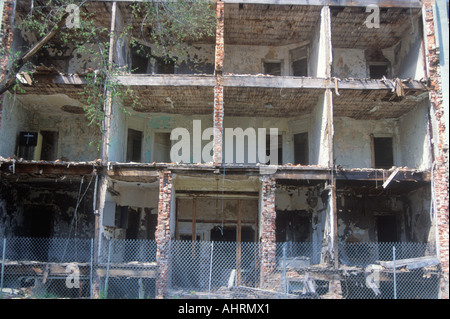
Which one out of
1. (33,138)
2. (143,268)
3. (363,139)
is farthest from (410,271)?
(33,138)

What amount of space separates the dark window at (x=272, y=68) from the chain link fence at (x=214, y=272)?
6648mm

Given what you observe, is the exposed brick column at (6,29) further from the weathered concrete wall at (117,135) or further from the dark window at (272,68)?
the dark window at (272,68)

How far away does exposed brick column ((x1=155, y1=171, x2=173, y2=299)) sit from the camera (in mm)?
12289

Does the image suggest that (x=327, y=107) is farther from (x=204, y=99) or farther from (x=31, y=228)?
(x=31, y=228)

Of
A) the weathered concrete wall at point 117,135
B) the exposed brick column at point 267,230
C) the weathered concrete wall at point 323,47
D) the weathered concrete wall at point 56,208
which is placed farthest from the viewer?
the weathered concrete wall at point 56,208

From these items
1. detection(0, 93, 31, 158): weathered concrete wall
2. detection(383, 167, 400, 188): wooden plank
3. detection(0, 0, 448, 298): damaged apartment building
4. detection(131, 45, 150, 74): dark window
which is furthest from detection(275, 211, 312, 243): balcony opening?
detection(0, 93, 31, 158): weathered concrete wall

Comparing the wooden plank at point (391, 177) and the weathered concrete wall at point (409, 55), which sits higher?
the weathered concrete wall at point (409, 55)

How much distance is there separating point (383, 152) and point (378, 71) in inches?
125

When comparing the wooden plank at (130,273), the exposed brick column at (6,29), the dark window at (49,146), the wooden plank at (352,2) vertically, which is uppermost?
the wooden plank at (352,2)

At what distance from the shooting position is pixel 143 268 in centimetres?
1246

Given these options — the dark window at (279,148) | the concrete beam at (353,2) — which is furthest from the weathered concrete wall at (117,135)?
the dark window at (279,148)

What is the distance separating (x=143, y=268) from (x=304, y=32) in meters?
10.0

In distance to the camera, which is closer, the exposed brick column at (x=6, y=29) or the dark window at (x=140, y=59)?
the exposed brick column at (x=6, y=29)

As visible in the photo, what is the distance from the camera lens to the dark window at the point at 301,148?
640 inches
